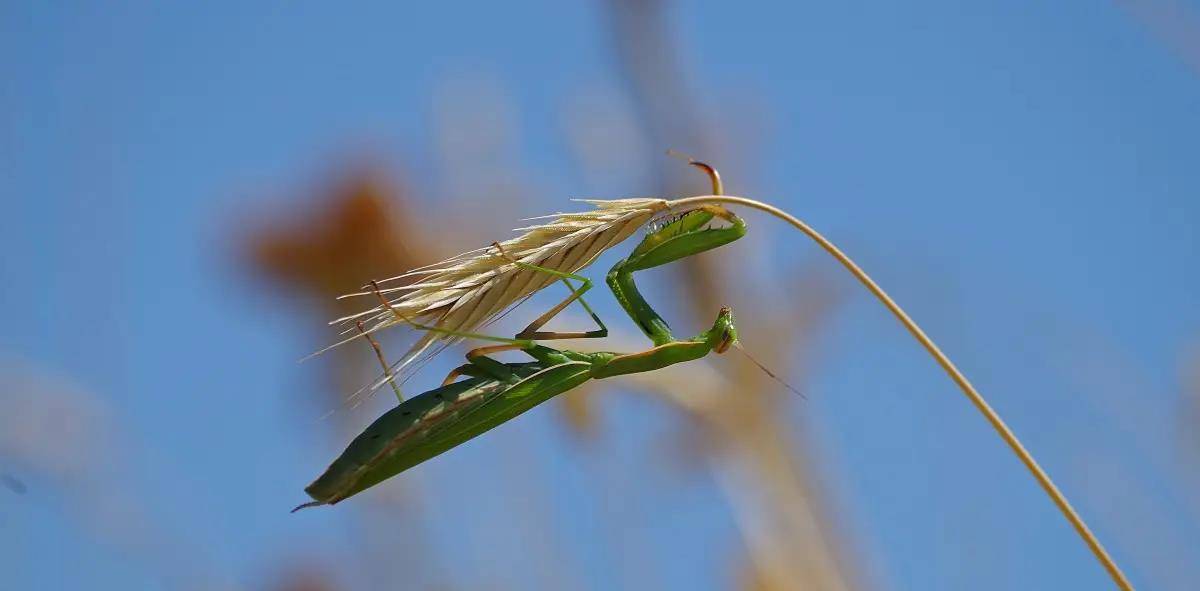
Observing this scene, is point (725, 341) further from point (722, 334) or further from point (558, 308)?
point (558, 308)

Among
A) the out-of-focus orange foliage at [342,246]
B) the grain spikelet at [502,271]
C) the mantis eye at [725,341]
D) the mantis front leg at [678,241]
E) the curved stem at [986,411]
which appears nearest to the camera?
the curved stem at [986,411]

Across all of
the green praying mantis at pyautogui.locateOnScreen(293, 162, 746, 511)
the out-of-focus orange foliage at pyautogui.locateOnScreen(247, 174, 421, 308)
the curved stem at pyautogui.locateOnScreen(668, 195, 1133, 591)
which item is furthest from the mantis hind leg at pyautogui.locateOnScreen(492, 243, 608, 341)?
the out-of-focus orange foliage at pyautogui.locateOnScreen(247, 174, 421, 308)

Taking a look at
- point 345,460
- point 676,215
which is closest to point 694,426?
point 676,215

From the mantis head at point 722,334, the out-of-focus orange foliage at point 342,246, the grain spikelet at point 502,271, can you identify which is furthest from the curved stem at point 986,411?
the out-of-focus orange foliage at point 342,246

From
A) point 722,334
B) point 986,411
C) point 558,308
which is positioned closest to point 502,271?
point 558,308

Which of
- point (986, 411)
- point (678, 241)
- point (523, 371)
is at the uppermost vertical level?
point (678, 241)

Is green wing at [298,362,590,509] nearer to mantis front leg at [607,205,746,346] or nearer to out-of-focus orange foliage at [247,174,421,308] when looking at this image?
mantis front leg at [607,205,746,346]

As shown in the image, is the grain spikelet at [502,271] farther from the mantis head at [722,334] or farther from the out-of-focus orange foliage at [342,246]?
the out-of-focus orange foliage at [342,246]
